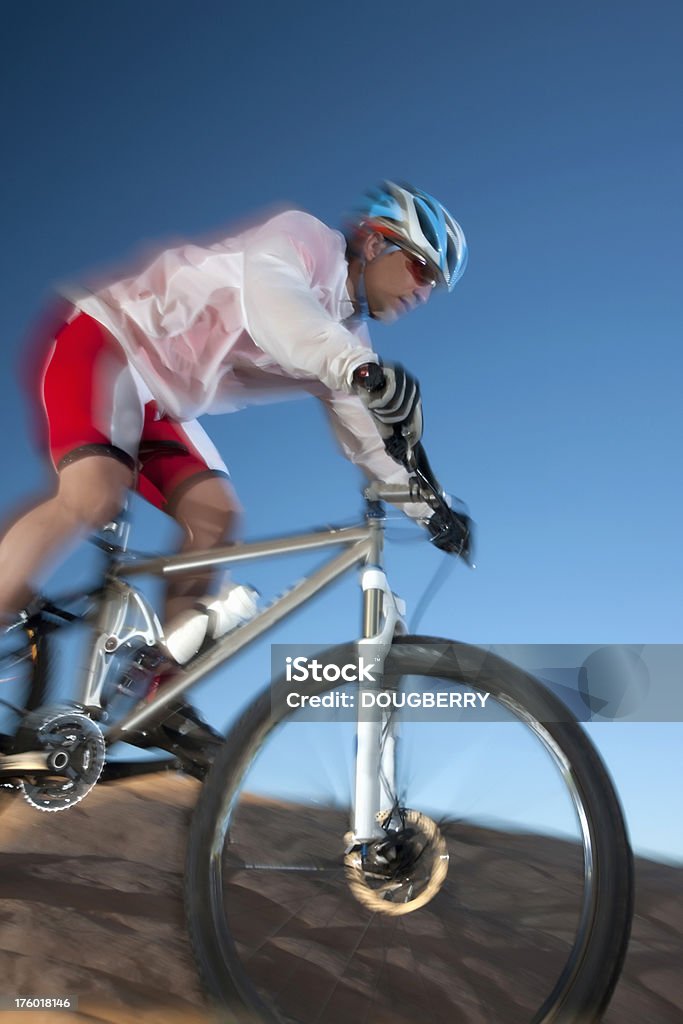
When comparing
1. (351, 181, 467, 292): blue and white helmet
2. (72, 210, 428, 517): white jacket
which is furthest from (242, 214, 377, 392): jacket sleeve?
(351, 181, 467, 292): blue and white helmet

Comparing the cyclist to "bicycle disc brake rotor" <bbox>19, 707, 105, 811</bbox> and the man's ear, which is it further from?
"bicycle disc brake rotor" <bbox>19, 707, 105, 811</bbox>

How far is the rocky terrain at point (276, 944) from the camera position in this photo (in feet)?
3.98

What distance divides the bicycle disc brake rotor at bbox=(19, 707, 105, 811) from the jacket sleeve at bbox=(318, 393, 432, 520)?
0.69m

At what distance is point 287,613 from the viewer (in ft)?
4.29

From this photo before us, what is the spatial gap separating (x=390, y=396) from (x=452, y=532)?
0.36 m

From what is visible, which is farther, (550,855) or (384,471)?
(384,471)

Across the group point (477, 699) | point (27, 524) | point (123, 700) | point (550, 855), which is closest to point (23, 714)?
point (123, 700)

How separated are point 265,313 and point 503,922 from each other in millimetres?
982

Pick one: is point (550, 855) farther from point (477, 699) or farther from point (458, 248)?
point (458, 248)

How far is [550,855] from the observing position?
1.15m

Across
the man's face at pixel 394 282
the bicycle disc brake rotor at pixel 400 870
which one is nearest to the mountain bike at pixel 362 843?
the bicycle disc brake rotor at pixel 400 870

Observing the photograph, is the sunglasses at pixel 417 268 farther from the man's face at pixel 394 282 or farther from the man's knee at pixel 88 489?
the man's knee at pixel 88 489

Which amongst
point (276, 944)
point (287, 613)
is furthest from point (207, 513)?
point (276, 944)

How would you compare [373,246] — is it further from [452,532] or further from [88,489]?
[88,489]
